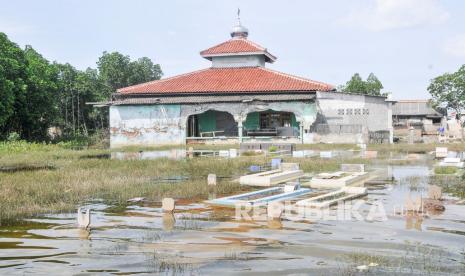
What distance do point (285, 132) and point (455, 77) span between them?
77.0 ft

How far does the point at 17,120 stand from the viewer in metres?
35.3

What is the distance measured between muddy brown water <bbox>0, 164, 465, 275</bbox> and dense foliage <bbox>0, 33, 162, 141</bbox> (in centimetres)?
2156

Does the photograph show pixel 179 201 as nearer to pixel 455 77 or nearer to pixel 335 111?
pixel 335 111

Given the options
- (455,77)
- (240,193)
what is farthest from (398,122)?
(240,193)

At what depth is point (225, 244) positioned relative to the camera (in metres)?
7.79

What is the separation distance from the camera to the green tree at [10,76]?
28234mm

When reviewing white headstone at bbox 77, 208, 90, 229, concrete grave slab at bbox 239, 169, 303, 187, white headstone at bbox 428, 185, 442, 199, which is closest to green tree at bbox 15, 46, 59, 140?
concrete grave slab at bbox 239, 169, 303, 187

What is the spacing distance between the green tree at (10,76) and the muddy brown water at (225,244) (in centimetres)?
2052

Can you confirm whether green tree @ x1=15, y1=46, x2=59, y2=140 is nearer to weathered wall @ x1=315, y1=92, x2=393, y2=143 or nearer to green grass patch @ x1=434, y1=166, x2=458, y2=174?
weathered wall @ x1=315, y1=92, x2=393, y2=143

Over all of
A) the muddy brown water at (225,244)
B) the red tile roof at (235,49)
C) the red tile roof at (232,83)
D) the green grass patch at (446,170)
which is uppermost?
the red tile roof at (235,49)

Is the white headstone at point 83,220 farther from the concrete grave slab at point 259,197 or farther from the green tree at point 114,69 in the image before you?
the green tree at point 114,69

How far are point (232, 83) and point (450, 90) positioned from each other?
2568 cm

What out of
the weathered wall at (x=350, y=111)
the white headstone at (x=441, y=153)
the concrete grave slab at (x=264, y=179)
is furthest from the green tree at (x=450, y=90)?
the concrete grave slab at (x=264, y=179)

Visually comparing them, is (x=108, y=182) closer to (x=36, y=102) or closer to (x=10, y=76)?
(x=10, y=76)
